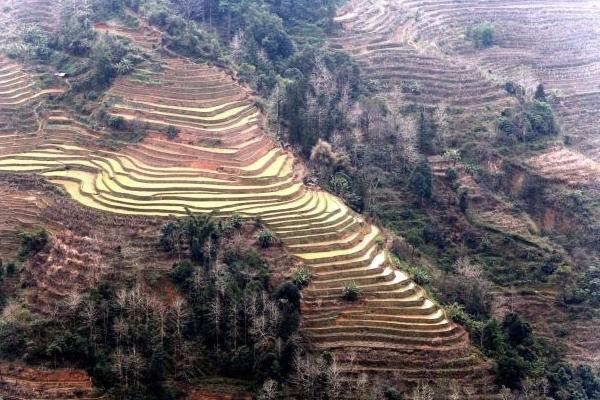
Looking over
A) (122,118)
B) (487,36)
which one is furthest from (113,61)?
(487,36)

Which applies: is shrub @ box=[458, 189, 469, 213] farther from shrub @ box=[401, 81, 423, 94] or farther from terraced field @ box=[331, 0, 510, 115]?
shrub @ box=[401, 81, 423, 94]

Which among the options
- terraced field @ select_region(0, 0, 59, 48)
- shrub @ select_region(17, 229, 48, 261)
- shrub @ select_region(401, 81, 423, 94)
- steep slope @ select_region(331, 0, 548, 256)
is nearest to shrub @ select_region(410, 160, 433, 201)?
steep slope @ select_region(331, 0, 548, 256)

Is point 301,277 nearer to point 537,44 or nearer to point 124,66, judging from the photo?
point 124,66

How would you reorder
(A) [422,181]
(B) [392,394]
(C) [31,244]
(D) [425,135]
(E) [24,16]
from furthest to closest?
1. (E) [24,16]
2. (D) [425,135]
3. (A) [422,181]
4. (C) [31,244]
5. (B) [392,394]

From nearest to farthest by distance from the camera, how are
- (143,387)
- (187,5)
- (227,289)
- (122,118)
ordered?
(143,387), (227,289), (122,118), (187,5)

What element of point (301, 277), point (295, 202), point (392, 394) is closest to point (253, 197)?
point (295, 202)

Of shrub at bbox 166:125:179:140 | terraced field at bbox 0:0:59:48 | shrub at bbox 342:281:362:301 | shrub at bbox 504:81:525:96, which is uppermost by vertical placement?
terraced field at bbox 0:0:59:48

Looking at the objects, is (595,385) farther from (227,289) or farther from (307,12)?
(307,12)
